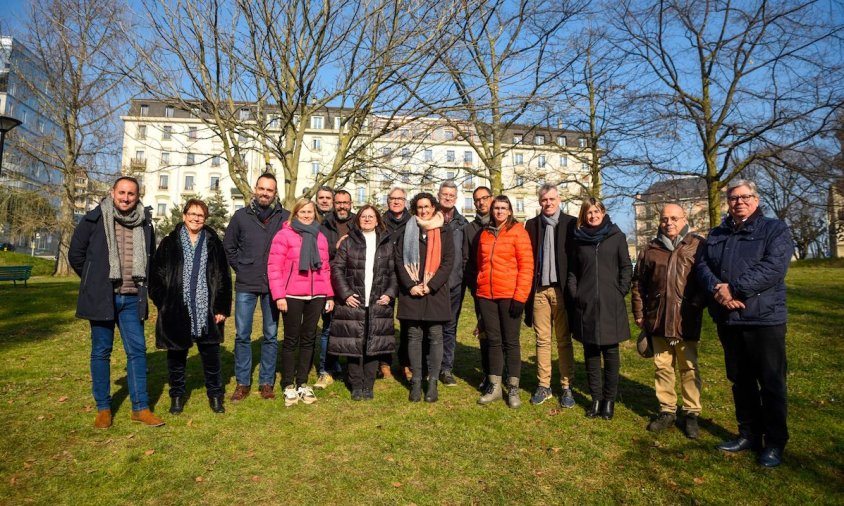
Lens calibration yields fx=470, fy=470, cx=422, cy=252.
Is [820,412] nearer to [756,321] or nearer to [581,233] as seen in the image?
[756,321]

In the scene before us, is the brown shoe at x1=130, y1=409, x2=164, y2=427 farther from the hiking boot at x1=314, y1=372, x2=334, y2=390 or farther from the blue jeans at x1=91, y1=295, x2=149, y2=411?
the hiking boot at x1=314, y1=372, x2=334, y2=390

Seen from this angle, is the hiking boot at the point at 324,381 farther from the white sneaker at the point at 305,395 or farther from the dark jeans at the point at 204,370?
the dark jeans at the point at 204,370

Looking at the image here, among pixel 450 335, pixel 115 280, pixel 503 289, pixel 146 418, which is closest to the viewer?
pixel 115 280

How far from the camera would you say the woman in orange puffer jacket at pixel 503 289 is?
15.9ft

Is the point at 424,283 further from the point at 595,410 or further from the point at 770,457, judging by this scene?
the point at 770,457

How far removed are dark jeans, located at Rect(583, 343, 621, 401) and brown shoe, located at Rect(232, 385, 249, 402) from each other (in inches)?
142

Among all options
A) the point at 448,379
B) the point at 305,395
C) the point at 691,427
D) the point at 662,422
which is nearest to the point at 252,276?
the point at 305,395

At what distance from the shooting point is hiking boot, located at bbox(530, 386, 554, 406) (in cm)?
495

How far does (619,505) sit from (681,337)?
1746 mm

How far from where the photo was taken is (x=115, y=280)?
4.09 m

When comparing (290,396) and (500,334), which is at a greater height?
(500,334)

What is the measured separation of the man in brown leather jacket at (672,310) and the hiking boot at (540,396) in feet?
3.48

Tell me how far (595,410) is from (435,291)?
1966mm

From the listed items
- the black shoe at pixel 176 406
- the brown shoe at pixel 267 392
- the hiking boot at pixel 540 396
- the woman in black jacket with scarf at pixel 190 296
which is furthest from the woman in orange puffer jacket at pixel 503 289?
the black shoe at pixel 176 406
